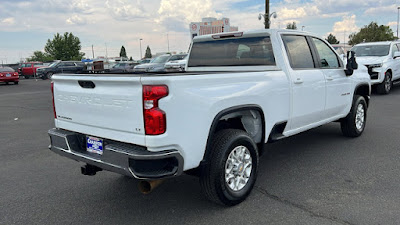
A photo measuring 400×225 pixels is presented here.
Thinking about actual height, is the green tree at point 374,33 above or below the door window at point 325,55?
above

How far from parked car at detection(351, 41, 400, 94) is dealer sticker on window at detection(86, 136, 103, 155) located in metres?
10.9

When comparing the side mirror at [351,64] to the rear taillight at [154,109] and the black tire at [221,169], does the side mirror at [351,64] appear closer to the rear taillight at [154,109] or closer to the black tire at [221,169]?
the black tire at [221,169]

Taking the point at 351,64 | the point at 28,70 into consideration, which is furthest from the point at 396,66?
the point at 28,70

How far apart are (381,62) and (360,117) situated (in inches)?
268

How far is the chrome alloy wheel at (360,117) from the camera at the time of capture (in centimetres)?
618

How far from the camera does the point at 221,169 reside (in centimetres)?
331

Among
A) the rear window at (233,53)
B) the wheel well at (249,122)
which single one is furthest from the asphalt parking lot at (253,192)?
the rear window at (233,53)

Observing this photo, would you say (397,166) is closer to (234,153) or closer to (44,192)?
(234,153)

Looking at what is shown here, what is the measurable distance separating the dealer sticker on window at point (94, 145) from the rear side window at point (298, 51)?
262 centimetres

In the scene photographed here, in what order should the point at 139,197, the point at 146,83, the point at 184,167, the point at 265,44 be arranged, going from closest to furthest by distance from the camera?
the point at 146,83
the point at 184,167
the point at 139,197
the point at 265,44

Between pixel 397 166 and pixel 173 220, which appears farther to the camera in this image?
pixel 397 166

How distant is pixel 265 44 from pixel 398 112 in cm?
614

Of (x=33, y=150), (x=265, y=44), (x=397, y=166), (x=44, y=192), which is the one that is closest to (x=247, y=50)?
(x=265, y=44)

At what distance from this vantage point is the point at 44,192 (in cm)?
409
